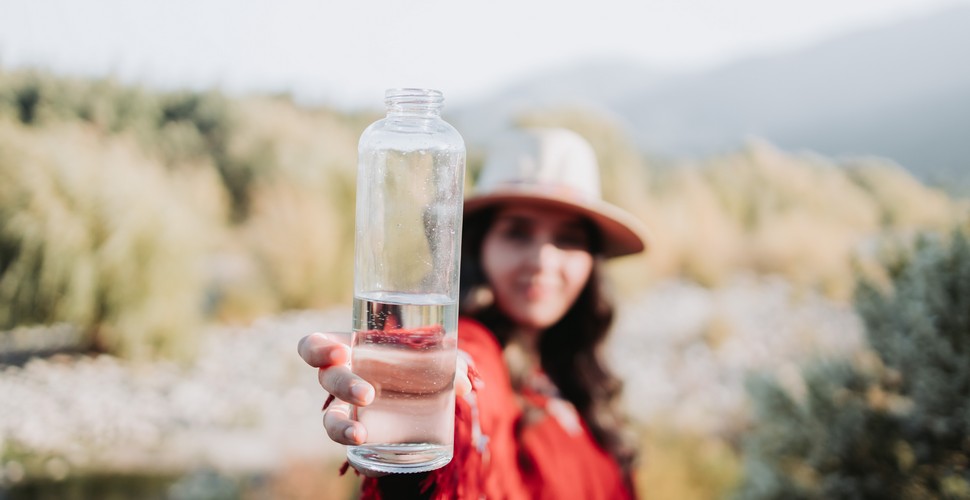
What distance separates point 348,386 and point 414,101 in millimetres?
403

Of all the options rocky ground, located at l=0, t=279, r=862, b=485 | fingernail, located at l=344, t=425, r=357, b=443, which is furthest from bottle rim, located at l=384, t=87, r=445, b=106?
rocky ground, located at l=0, t=279, r=862, b=485

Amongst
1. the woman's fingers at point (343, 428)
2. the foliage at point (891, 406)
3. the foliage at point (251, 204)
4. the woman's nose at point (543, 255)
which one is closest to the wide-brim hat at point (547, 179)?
the woman's nose at point (543, 255)

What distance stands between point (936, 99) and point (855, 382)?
815 cm

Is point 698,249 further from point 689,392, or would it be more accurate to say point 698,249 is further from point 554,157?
point 554,157

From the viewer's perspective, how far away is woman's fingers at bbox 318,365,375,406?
1.06 meters

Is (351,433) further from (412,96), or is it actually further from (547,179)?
(547,179)

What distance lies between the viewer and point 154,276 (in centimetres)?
561

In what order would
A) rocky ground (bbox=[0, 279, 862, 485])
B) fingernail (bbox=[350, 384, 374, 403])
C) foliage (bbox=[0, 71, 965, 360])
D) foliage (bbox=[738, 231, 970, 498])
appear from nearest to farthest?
fingernail (bbox=[350, 384, 374, 403]) → foliage (bbox=[738, 231, 970, 498]) → rocky ground (bbox=[0, 279, 862, 485]) → foliage (bbox=[0, 71, 965, 360])

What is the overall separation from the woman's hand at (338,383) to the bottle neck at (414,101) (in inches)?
13.7

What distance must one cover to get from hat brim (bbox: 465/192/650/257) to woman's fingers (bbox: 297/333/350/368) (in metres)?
1.10

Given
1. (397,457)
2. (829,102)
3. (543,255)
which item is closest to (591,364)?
(543,255)

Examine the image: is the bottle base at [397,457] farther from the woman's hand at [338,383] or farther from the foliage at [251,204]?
the foliage at [251,204]

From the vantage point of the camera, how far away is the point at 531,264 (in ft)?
7.15

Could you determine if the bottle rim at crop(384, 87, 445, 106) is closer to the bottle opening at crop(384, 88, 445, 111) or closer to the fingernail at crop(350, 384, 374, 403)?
the bottle opening at crop(384, 88, 445, 111)
